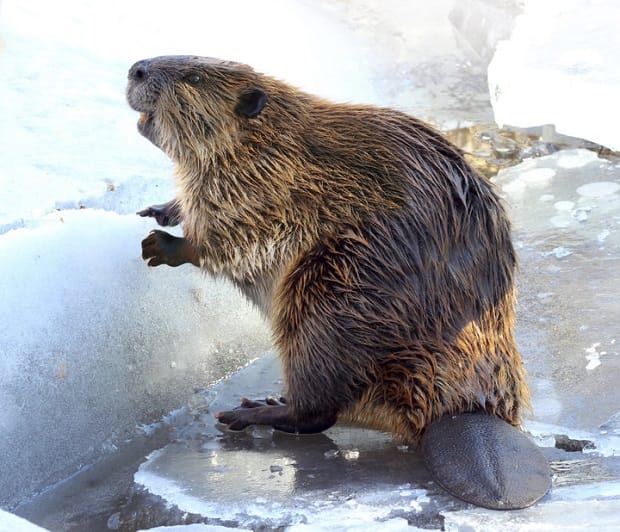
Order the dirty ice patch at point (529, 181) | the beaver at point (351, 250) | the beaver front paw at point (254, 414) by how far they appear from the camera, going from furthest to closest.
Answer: the dirty ice patch at point (529, 181) < the beaver front paw at point (254, 414) < the beaver at point (351, 250)

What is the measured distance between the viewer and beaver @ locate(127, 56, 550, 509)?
204 cm

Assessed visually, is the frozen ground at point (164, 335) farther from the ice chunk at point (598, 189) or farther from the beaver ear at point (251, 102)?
the beaver ear at point (251, 102)

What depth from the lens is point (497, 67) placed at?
4121 mm

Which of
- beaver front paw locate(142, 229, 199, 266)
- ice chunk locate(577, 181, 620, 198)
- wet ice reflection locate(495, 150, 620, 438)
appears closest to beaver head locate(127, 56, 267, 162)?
beaver front paw locate(142, 229, 199, 266)

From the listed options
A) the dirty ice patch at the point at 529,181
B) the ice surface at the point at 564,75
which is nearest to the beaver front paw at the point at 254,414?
the dirty ice patch at the point at 529,181

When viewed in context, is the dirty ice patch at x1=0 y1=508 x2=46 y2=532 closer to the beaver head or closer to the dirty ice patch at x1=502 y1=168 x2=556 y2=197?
the beaver head

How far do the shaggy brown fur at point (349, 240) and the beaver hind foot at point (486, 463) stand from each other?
0.10 meters

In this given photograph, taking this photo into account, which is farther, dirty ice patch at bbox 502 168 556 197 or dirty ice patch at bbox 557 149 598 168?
dirty ice patch at bbox 557 149 598 168

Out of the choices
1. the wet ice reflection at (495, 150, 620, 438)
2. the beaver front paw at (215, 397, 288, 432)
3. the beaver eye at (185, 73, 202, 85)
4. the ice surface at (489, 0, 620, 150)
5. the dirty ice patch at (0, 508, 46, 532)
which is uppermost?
the beaver eye at (185, 73, 202, 85)

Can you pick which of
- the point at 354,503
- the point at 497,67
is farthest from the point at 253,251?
the point at 497,67

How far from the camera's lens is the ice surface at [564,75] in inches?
→ 145

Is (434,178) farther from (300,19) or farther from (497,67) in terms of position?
(300,19)

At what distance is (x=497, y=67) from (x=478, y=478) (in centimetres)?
277

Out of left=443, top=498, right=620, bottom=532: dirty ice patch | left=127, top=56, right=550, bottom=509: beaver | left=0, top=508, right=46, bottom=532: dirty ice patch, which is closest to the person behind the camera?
left=0, top=508, right=46, bottom=532: dirty ice patch
